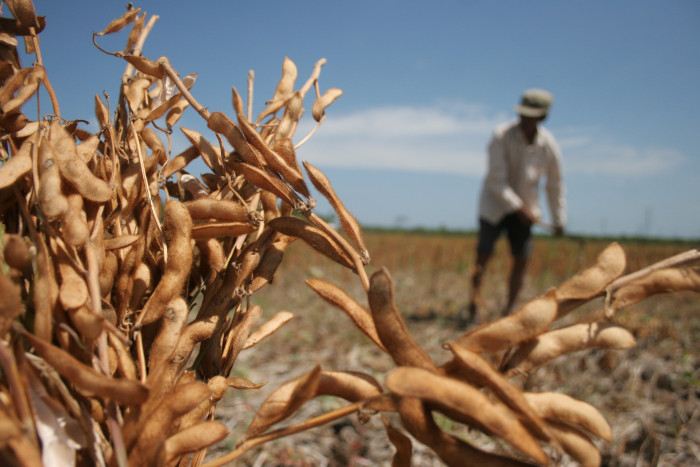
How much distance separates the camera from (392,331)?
1.77 feet

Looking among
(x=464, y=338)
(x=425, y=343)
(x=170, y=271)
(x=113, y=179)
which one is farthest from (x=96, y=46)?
(x=425, y=343)

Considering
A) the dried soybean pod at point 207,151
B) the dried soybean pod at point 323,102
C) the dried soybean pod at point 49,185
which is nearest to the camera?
the dried soybean pod at point 49,185

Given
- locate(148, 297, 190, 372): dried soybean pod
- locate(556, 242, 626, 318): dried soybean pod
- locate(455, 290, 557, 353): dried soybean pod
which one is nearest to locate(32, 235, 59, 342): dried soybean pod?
locate(148, 297, 190, 372): dried soybean pod

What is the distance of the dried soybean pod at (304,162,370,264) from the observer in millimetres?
676

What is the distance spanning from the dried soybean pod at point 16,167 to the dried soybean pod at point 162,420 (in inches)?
12.8

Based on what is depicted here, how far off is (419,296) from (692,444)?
4.62 metres

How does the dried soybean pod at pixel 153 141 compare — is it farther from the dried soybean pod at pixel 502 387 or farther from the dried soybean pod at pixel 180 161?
the dried soybean pod at pixel 502 387

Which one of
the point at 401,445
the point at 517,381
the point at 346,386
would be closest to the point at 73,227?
the point at 346,386

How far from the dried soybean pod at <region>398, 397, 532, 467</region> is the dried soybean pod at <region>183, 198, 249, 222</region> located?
34 centimetres

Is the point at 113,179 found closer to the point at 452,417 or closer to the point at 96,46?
the point at 96,46

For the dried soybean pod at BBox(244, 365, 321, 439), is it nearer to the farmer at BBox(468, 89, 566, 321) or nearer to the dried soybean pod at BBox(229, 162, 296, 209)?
the dried soybean pod at BBox(229, 162, 296, 209)

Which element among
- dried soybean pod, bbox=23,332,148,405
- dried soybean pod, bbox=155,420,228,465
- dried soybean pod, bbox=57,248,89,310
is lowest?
dried soybean pod, bbox=155,420,228,465

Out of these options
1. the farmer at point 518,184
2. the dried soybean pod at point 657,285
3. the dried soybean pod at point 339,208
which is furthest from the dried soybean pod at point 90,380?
the farmer at point 518,184

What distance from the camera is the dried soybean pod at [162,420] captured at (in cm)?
50
